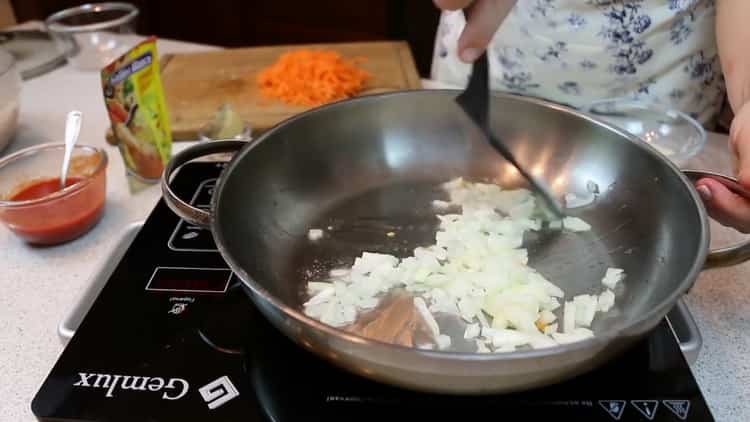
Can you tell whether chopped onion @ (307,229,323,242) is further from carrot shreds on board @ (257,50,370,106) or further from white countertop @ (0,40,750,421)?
carrot shreds on board @ (257,50,370,106)

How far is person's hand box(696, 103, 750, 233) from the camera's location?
59cm

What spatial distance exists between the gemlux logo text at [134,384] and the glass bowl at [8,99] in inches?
23.9

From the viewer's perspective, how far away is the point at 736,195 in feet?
1.95

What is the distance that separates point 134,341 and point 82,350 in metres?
0.05

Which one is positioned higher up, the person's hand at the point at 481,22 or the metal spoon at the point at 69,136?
the person's hand at the point at 481,22

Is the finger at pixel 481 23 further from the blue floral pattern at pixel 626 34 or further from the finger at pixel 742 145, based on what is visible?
the blue floral pattern at pixel 626 34

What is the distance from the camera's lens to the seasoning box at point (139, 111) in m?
0.82

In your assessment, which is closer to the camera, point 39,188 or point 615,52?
point 39,188

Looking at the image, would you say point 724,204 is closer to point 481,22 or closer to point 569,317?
point 569,317

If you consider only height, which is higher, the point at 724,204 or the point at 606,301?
the point at 724,204

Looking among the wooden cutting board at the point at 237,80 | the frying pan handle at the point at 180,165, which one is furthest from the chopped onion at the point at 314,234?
the wooden cutting board at the point at 237,80

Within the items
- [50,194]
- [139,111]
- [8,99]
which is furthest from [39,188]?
[8,99]

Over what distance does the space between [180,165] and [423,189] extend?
32 cm

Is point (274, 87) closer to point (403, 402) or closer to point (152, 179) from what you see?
point (152, 179)
